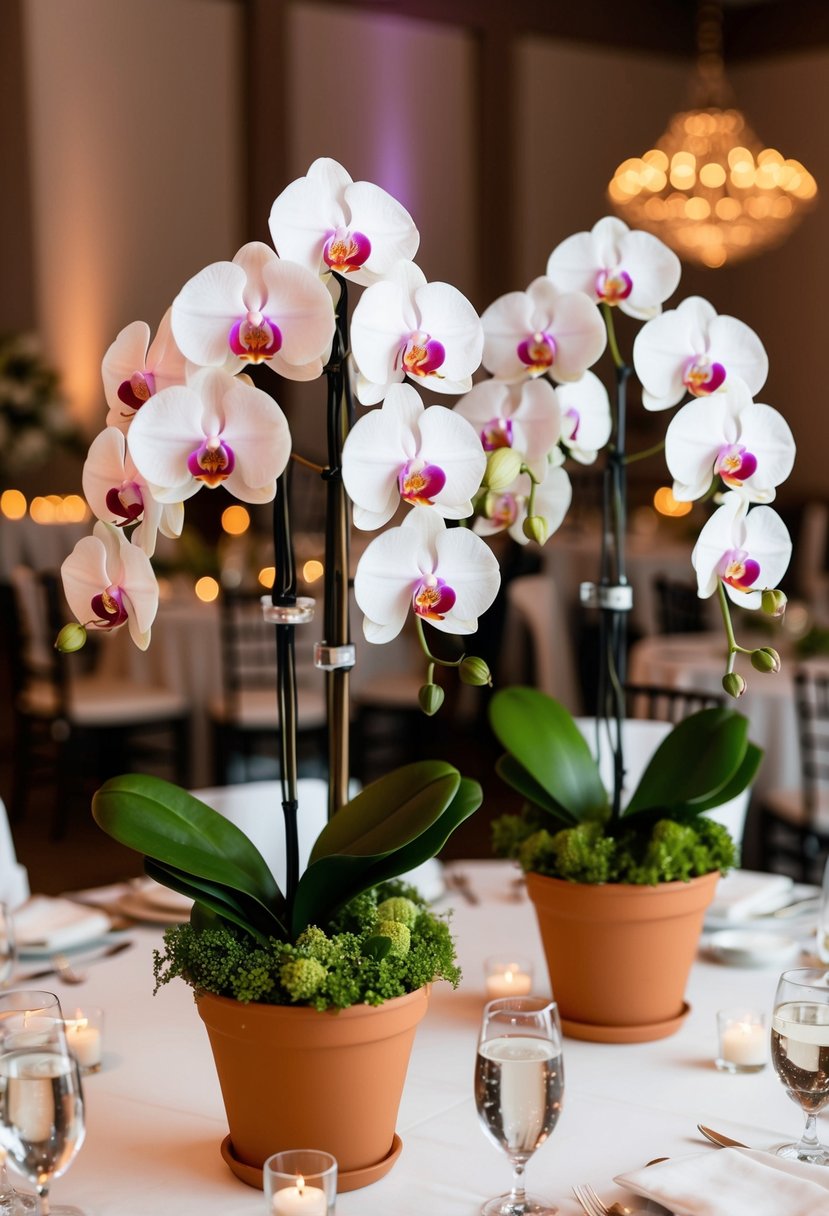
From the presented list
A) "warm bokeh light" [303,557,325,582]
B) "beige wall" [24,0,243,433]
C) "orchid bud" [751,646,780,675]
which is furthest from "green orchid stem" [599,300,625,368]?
"beige wall" [24,0,243,433]

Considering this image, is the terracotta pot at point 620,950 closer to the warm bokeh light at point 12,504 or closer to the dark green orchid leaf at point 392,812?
the dark green orchid leaf at point 392,812

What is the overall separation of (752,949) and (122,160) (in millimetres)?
7261

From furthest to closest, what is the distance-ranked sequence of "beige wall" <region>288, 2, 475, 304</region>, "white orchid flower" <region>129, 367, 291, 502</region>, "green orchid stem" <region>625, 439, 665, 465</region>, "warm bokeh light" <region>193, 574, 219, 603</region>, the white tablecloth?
"beige wall" <region>288, 2, 475, 304</region> → "warm bokeh light" <region>193, 574, 219, 603</region> → "green orchid stem" <region>625, 439, 665, 465</region> → the white tablecloth → "white orchid flower" <region>129, 367, 291, 502</region>

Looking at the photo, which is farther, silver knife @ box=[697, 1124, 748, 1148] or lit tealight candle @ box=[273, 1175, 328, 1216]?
silver knife @ box=[697, 1124, 748, 1148]

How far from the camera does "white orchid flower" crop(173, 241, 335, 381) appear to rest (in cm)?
126

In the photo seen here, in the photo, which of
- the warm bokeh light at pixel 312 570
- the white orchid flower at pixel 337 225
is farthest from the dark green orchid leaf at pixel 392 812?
the warm bokeh light at pixel 312 570

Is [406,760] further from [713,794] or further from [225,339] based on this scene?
[225,339]

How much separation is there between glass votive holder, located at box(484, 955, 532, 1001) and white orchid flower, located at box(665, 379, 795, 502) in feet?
2.05

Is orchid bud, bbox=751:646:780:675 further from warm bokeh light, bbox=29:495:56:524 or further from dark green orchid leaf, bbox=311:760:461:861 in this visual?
warm bokeh light, bbox=29:495:56:524

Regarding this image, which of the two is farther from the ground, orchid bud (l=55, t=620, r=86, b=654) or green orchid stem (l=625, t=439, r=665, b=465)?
green orchid stem (l=625, t=439, r=665, b=465)

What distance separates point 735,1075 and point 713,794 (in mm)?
310

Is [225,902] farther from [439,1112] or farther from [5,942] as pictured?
[5,942]

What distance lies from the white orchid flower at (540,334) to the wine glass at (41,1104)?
94 cm

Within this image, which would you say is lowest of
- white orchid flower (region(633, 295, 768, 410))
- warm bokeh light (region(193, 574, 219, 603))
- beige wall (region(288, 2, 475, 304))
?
warm bokeh light (region(193, 574, 219, 603))
